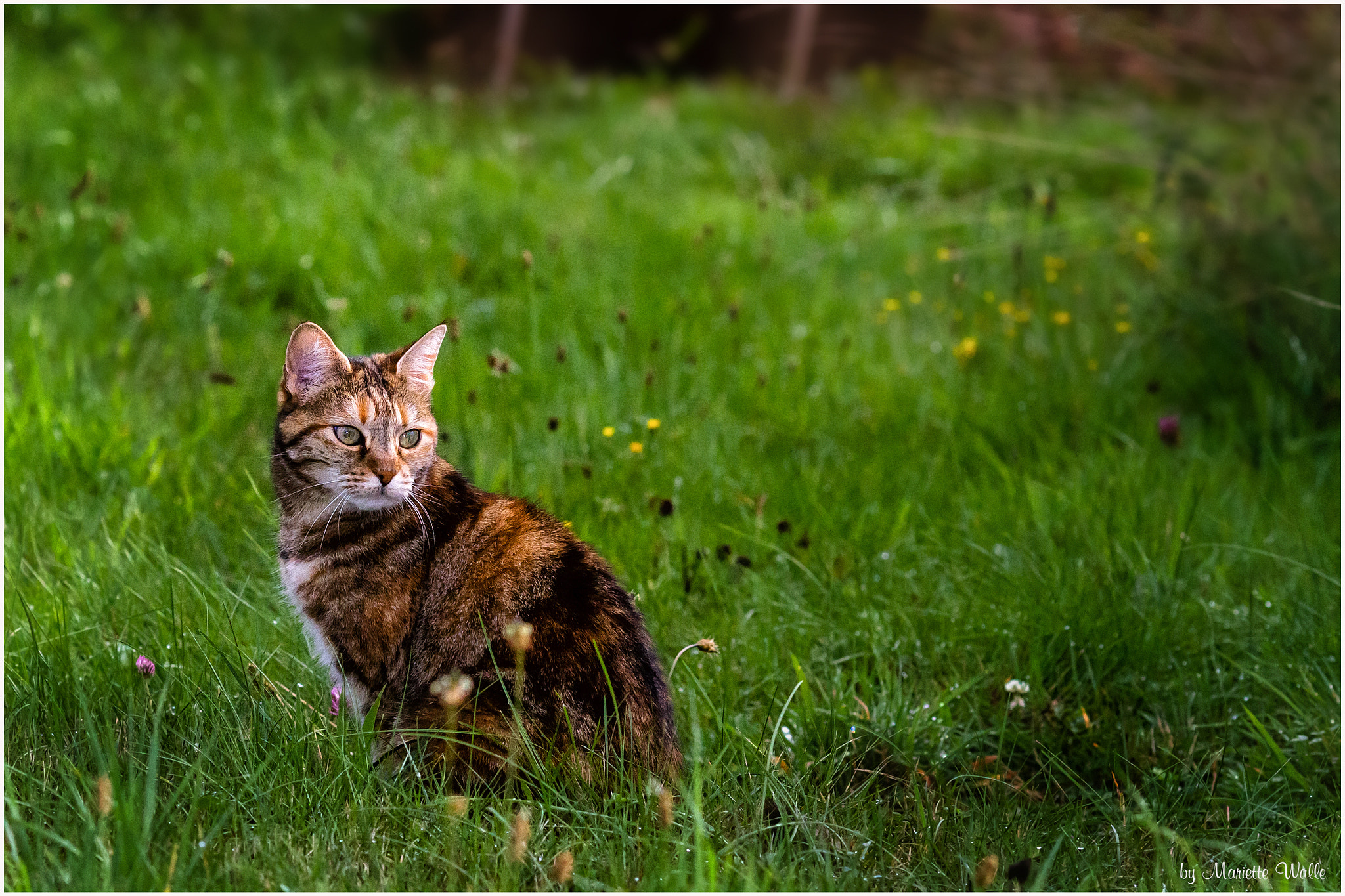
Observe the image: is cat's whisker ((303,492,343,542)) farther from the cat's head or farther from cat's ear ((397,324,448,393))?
cat's ear ((397,324,448,393))

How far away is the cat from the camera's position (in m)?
2.43

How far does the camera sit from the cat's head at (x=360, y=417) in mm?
2664

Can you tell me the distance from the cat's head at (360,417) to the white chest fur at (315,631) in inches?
7.9

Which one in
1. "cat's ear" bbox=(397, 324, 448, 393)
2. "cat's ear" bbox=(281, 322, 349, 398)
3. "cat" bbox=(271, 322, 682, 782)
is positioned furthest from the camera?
"cat's ear" bbox=(397, 324, 448, 393)

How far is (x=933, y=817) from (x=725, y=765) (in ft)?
1.63

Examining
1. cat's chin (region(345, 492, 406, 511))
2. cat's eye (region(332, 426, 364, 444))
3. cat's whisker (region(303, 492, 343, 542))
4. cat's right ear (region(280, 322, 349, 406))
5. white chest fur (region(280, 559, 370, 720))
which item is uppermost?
cat's right ear (region(280, 322, 349, 406))

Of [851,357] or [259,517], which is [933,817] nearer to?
[259,517]

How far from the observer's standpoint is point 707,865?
223 centimetres

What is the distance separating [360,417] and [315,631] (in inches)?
21.2

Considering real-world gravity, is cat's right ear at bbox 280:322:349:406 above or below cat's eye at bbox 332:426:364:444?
above

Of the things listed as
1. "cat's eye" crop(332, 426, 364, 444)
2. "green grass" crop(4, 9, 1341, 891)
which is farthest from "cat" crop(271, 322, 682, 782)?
"green grass" crop(4, 9, 1341, 891)

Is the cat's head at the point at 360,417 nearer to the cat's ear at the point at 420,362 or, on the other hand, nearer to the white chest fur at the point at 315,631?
the cat's ear at the point at 420,362

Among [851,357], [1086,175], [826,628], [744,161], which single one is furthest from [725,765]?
[1086,175]

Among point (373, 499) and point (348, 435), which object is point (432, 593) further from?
point (348, 435)
